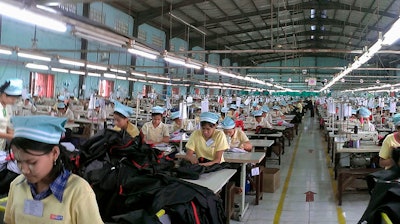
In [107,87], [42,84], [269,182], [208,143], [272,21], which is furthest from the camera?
[107,87]

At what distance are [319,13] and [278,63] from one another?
57.0ft

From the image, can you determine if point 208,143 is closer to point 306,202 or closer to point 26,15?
point 306,202

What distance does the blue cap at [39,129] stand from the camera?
174 centimetres

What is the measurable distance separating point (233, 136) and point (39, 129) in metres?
5.16

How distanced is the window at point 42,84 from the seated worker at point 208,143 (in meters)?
12.9

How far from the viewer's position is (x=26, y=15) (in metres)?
4.88

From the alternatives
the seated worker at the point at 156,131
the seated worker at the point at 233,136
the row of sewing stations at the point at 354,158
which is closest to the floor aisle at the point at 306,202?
the row of sewing stations at the point at 354,158

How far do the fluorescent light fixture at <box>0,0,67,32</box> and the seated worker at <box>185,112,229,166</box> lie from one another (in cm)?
235

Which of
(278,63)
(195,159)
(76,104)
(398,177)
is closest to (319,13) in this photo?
(76,104)

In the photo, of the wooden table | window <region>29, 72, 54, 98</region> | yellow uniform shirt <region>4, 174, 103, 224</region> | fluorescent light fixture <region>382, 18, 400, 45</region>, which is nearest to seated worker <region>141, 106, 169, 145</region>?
the wooden table

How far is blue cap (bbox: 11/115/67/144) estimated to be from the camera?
1738 millimetres

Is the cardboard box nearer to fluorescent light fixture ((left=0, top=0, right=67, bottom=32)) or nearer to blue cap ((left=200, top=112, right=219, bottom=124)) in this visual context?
blue cap ((left=200, top=112, right=219, bottom=124))

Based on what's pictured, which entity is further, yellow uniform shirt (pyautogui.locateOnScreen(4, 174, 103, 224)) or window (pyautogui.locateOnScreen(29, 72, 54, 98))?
window (pyautogui.locateOnScreen(29, 72, 54, 98))

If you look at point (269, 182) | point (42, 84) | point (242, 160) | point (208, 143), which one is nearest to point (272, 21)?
point (269, 182)
